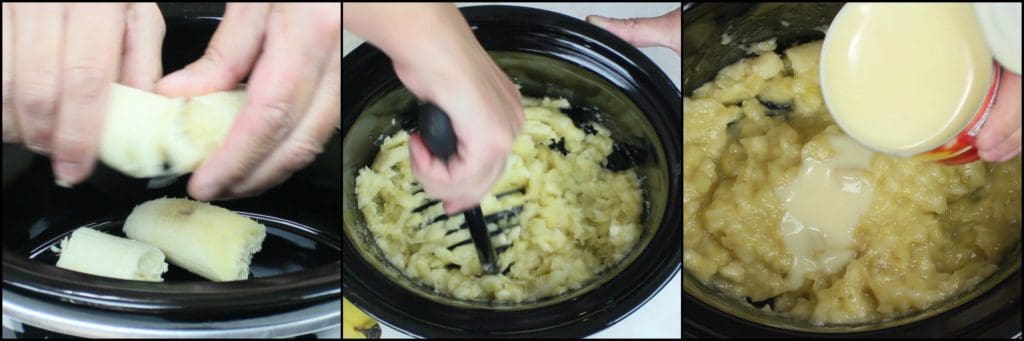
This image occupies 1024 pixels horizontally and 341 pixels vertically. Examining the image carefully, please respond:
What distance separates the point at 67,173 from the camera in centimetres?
83

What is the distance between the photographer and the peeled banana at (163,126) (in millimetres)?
769

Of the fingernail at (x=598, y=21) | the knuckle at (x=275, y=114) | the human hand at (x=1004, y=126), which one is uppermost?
the fingernail at (x=598, y=21)

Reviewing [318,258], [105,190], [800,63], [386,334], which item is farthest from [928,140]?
[105,190]

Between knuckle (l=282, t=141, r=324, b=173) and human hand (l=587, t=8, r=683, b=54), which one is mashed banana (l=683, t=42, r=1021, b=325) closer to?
human hand (l=587, t=8, r=683, b=54)

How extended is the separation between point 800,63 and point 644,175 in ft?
0.70

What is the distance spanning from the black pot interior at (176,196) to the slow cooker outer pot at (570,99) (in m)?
0.05

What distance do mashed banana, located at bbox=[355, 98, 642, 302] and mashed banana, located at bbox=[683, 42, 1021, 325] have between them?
0.08m

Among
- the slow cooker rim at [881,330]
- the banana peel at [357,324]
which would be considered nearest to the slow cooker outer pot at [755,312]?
the slow cooker rim at [881,330]

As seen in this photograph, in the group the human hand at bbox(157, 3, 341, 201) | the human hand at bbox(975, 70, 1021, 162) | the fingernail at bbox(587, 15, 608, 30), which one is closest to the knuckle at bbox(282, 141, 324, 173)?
the human hand at bbox(157, 3, 341, 201)

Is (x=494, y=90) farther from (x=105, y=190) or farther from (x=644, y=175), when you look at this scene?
(x=105, y=190)

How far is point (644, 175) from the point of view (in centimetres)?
79

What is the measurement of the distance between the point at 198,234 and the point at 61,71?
21 cm

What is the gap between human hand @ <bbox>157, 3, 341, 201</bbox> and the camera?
75cm

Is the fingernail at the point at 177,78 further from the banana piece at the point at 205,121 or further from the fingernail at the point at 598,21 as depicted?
the fingernail at the point at 598,21
